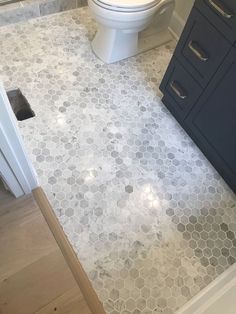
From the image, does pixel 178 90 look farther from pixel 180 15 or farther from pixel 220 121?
pixel 180 15

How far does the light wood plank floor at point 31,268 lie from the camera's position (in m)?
0.99

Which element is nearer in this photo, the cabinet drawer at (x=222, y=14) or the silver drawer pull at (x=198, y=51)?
the cabinet drawer at (x=222, y=14)

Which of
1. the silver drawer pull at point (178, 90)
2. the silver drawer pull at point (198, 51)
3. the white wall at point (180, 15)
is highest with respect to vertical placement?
the silver drawer pull at point (198, 51)

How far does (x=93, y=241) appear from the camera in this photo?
3.75 ft

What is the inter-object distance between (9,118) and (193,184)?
0.97m

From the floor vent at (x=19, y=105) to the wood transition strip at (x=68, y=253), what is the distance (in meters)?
0.53

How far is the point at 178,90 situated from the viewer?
1.35 meters

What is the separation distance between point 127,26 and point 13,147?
0.99 meters

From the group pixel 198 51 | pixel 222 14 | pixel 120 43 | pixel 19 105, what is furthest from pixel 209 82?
pixel 19 105

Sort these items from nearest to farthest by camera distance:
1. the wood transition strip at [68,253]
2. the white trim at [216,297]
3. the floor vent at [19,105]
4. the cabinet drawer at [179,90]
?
1. the white trim at [216,297]
2. the wood transition strip at [68,253]
3. the cabinet drawer at [179,90]
4. the floor vent at [19,105]

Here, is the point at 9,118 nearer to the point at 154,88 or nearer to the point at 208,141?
the point at 208,141

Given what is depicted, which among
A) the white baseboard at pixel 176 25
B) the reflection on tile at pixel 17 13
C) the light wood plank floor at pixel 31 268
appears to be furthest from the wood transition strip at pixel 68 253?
the white baseboard at pixel 176 25

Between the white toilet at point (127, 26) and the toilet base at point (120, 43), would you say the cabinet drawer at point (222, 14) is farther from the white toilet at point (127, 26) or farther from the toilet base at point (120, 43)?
the toilet base at point (120, 43)

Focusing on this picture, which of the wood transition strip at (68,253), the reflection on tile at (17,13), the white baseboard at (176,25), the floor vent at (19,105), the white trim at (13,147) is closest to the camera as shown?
the white trim at (13,147)
